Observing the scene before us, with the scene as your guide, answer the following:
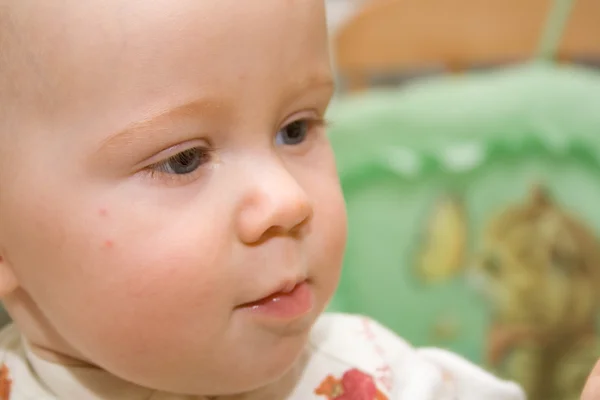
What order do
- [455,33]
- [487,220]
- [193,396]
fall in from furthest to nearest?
[455,33]
[487,220]
[193,396]

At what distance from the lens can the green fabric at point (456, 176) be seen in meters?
1.03

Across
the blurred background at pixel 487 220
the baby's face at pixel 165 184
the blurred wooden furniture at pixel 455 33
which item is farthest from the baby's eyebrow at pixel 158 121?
the blurred wooden furniture at pixel 455 33

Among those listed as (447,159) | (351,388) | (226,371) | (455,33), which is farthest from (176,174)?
(455,33)

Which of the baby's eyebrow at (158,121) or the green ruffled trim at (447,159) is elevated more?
the green ruffled trim at (447,159)

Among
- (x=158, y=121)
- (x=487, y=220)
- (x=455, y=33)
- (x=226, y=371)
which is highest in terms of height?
(x=455, y=33)

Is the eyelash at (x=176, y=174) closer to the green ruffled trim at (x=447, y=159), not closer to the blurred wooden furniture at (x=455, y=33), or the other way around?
the green ruffled trim at (x=447, y=159)

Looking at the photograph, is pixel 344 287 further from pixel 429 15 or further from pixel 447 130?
pixel 429 15

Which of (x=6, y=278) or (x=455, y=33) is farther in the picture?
(x=455, y=33)

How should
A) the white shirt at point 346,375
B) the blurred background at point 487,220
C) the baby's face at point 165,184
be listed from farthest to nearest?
1. the blurred background at point 487,220
2. the white shirt at point 346,375
3. the baby's face at point 165,184

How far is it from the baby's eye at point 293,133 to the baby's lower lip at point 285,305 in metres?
0.10

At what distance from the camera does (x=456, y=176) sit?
1.05 meters

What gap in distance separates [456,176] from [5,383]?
2.29ft

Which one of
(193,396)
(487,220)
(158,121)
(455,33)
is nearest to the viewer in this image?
(158,121)

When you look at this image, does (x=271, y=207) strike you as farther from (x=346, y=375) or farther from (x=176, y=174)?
(x=346, y=375)
